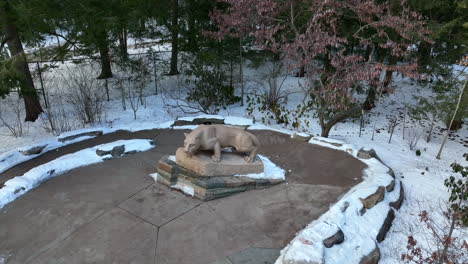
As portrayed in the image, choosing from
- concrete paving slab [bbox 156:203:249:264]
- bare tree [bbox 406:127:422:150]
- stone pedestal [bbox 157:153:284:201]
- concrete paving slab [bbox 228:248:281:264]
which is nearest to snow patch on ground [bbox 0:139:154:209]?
stone pedestal [bbox 157:153:284:201]

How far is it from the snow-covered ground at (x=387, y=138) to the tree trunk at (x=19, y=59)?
536mm

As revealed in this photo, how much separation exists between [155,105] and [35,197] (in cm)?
680

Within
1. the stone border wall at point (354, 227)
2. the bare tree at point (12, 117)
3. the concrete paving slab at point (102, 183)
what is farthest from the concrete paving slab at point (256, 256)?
the bare tree at point (12, 117)

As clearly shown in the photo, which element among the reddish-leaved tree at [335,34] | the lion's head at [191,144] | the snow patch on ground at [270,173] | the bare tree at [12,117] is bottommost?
the bare tree at [12,117]

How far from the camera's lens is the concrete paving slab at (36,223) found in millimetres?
4008

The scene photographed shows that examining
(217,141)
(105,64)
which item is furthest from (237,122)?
(105,64)

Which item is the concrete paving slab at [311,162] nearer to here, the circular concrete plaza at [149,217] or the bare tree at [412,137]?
the circular concrete plaza at [149,217]

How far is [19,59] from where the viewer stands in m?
6.71

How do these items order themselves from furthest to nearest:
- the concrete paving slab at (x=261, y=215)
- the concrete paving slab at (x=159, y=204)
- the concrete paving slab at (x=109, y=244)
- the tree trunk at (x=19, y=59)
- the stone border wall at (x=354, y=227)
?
the tree trunk at (x=19, y=59) < the concrete paving slab at (x=159, y=204) < the concrete paving slab at (x=261, y=215) < the concrete paving slab at (x=109, y=244) < the stone border wall at (x=354, y=227)

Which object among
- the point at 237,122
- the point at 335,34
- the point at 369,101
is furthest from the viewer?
the point at 369,101

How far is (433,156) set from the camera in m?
7.99

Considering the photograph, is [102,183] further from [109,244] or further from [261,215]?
[261,215]

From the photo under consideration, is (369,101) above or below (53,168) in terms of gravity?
above

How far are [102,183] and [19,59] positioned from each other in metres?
3.53
